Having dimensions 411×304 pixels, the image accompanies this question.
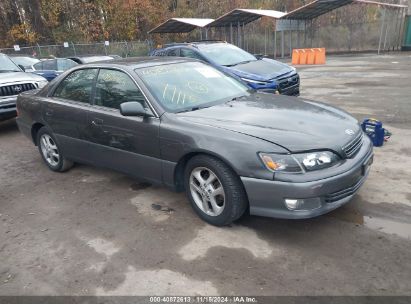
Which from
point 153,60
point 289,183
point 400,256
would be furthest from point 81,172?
point 400,256

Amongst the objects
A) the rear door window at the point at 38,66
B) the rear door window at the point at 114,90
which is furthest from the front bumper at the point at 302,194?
the rear door window at the point at 38,66

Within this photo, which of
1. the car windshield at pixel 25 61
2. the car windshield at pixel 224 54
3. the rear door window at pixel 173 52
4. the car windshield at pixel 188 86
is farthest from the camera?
the car windshield at pixel 25 61

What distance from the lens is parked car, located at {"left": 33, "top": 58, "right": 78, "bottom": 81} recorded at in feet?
41.8

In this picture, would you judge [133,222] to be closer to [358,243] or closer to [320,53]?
[358,243]

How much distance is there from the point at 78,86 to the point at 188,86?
159 cm

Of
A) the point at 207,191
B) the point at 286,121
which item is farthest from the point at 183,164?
the point at 286,121

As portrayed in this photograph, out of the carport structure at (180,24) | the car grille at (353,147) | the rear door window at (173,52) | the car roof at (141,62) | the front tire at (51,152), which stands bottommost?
the front tire at (51,152)

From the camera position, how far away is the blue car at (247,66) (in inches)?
328

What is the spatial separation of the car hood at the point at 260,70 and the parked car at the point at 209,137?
148 inches

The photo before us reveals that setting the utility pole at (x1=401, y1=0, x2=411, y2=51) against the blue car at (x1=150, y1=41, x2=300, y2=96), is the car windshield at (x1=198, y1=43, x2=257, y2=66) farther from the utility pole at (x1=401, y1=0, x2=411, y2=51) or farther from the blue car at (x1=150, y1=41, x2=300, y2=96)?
the utility pole at (x1=401, y1=0, x2=411, y2=51)

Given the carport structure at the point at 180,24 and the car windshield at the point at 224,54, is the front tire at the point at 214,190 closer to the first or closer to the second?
the car windshield at the point at 224,54

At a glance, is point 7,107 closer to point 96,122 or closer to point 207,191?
point 96,122

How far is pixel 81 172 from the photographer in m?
5.46

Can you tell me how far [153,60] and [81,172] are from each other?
2031 millimetres
